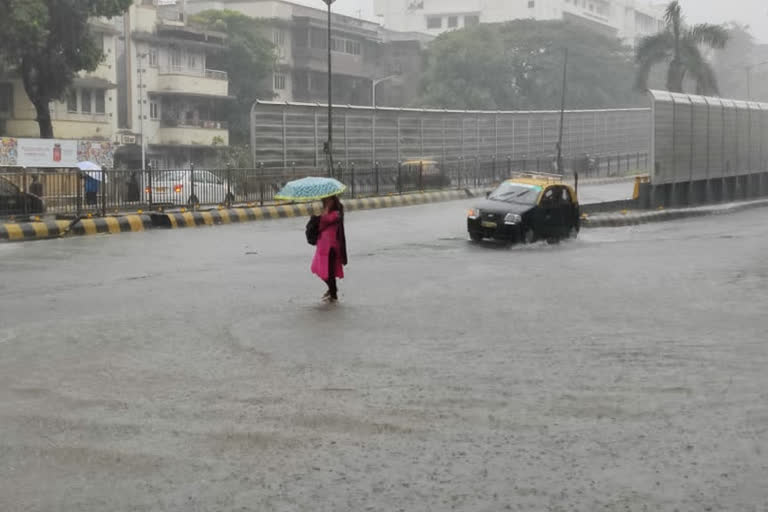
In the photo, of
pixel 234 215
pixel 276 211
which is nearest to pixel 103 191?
pixel 234 215

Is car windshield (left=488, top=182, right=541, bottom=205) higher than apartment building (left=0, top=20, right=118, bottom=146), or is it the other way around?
apartment building (left=0, top=20, right=118, bottom=146)

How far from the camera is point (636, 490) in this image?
5648mm

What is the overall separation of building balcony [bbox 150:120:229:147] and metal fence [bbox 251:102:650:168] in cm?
1647

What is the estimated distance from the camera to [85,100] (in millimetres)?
56500

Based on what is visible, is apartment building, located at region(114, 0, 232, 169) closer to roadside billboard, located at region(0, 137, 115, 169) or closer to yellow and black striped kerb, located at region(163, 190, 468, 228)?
roadside billboard, located at region(0, 137, 115, 169)

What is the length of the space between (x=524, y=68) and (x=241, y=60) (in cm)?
2261

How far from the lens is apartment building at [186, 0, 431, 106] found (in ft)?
231

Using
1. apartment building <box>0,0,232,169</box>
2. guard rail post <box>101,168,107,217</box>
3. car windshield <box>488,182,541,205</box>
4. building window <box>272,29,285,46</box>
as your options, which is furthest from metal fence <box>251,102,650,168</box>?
building window <box>272,29,285,46</box>

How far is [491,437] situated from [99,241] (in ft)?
53.6

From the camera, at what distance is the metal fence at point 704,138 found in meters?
32.6

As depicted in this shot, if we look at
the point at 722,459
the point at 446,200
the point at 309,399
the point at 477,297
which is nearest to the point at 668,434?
the point at 722,459

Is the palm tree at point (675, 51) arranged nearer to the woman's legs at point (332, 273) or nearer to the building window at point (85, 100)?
the building window at point (85, 100)

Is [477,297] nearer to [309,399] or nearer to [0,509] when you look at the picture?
[309,399]

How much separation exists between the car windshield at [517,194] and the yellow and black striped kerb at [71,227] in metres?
7.47
